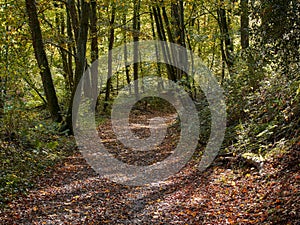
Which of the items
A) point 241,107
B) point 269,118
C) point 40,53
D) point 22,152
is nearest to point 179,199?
point 269,118

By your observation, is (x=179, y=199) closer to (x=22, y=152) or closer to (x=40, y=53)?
(x=22, y=152)

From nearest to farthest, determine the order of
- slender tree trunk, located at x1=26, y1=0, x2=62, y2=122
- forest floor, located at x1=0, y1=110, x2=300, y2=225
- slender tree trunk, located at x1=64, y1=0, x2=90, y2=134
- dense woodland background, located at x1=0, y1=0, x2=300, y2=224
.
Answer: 1. forest floor, located at x1=0, y1=110, x2=300, y2=225
2. dense woodland background, located at x1=0, y1=0, x2=300, y2=224
3. slender tree trunk, located at x1=26, y1=0, x2=62, y2=122
4. slender tree trunk, located at x1=64, y1=0, x2=90, y2=134

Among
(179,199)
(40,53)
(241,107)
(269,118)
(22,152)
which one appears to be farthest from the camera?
(40,53)

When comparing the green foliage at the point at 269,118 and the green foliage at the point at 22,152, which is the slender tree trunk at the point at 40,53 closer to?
the green foliage at the point at 22,152

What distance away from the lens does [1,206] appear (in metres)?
6.24

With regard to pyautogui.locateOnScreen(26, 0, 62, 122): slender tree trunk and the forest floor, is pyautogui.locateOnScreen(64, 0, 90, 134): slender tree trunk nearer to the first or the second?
pyautogui.locateOnScreen(26, 0, 62, 122): slender tree trunk

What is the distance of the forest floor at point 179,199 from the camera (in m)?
5.51

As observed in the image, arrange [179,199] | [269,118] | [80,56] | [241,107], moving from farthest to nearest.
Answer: [80,56], [241,107], [269,118], [179,199]

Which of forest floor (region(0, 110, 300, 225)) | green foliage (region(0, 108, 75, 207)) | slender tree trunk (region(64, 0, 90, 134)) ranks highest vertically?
slender tree trunk (region(64, 0, 90, 134))

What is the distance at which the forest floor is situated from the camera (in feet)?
18.1

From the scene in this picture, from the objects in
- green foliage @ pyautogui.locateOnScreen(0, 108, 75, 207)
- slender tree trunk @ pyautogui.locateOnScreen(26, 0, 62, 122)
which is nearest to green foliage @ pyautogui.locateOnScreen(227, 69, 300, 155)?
green foliage @ pyautogui.locateOnScreen(0, 108, 75, 207)

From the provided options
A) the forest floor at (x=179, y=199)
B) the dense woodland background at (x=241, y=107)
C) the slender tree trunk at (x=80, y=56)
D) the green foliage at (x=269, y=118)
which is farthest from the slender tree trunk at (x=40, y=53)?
the green foliage at (x=269, y=118)

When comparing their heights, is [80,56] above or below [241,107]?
above

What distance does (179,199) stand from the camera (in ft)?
22.7
